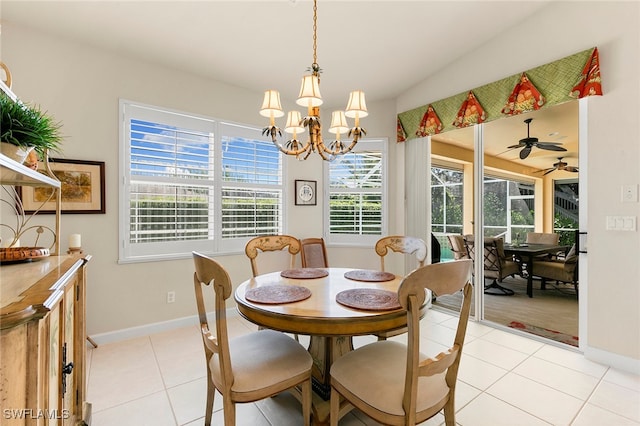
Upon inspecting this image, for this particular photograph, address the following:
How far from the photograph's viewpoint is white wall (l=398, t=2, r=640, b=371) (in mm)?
2301

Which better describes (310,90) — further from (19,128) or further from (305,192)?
(305,192)

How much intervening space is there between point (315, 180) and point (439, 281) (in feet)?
10.8

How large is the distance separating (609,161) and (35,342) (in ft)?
12.0

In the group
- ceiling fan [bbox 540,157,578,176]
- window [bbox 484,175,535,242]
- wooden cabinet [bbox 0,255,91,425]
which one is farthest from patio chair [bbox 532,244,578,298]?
wooden cabinet [bbox 0,255,91,425]

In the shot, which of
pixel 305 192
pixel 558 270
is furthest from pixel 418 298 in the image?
pixel 558 270

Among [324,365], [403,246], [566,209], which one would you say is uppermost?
[566,209]

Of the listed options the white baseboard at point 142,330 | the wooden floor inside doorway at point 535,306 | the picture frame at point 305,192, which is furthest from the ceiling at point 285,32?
the white baseboard at point 142,330

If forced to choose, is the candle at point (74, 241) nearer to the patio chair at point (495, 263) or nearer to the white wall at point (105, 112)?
the white wall at point (105, 112)

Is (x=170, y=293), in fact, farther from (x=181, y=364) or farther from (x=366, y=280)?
(x=366, y=280)

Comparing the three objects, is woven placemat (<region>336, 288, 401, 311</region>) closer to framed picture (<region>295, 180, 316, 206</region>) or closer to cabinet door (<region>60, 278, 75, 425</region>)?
cabinet door (<region>60, 278, 75, 425</region>)

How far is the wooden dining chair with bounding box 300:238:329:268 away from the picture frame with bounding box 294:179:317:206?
56 cm

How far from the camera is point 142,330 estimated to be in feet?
9.80

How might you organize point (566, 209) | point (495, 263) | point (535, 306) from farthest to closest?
1. point (495, 263)
2. point (535, 306)
3. point (566, 209)

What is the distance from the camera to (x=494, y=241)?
3611mm
